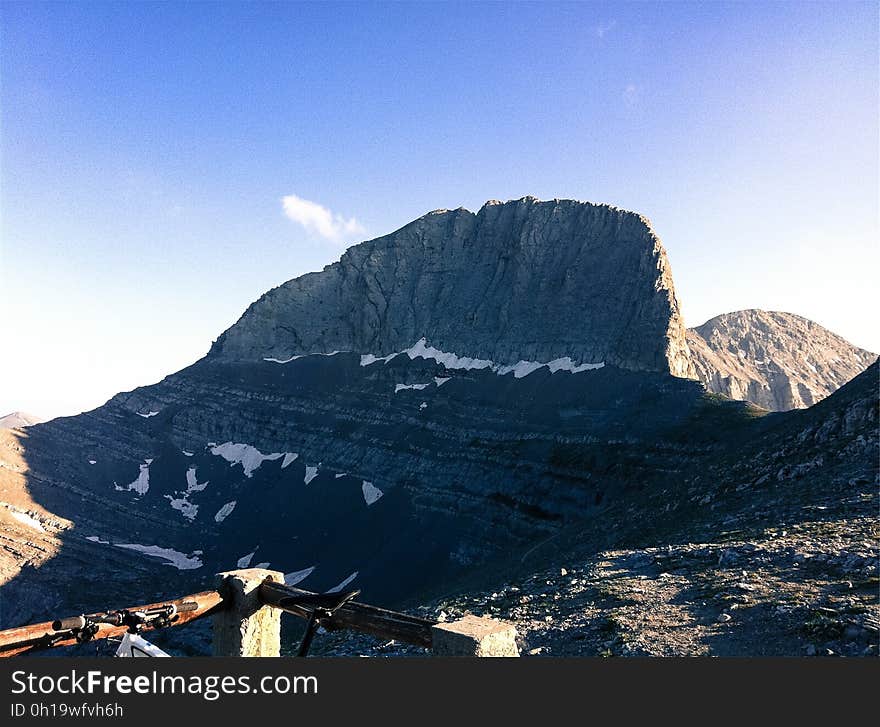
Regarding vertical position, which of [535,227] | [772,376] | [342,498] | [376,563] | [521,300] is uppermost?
[535,227]

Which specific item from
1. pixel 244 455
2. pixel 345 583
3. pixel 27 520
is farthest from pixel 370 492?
pixel 27 520

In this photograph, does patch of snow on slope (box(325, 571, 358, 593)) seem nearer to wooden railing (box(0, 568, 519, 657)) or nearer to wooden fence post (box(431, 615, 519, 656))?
wooden railing (box(0, 568, 519, 657))

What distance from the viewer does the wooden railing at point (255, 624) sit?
6.15 metres

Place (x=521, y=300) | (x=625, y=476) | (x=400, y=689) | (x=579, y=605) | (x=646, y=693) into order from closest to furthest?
(x=400, y=689) < (x=646, y=693) < (x=579, y=605) < (x=625, y=476) < (x=521, y=300)

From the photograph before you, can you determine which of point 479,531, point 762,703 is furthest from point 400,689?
point 479,531

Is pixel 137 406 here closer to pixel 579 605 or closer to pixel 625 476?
pixel 625 476

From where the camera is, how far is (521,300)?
126688 millimetres

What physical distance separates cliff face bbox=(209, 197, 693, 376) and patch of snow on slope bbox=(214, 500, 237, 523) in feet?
153

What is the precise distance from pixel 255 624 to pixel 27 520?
115 meters

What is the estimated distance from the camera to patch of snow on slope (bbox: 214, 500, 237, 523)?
115 meters

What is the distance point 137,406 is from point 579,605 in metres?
157

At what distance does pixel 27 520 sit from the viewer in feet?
323

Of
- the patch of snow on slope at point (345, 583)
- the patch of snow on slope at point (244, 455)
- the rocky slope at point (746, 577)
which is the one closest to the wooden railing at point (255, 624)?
the rocky slope at point (746, 577)

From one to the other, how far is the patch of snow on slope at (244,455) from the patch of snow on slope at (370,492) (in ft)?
98.2
